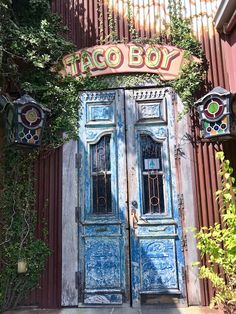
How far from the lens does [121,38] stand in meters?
5.11

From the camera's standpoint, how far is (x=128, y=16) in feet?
17.0

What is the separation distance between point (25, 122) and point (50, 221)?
128cm

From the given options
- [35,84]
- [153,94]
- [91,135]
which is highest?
[35,84]

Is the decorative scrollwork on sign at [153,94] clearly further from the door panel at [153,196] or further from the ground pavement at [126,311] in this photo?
the ground pavement at [126,311]

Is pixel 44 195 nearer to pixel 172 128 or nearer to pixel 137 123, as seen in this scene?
pixel 137 123

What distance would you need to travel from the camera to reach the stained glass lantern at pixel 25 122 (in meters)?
4.34

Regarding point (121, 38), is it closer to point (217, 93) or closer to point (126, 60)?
point (126, 60)

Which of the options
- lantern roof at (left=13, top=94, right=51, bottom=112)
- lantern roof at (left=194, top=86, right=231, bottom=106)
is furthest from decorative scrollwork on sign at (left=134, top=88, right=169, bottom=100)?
lantern roof at (left=13, top=94, right=51, bottom=112)

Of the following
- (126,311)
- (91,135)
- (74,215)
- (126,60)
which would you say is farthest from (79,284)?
(126,60)

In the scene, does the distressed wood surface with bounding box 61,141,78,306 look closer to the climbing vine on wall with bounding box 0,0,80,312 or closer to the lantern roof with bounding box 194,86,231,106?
the climbing vine on wall with bounding box 0,0,80,312

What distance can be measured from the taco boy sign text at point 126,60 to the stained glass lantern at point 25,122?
0.84 metres

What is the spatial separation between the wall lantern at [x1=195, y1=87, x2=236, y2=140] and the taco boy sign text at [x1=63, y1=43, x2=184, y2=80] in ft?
2.31

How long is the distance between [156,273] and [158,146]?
5.25 ft

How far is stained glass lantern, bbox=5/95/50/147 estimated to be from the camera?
434 centimetres
